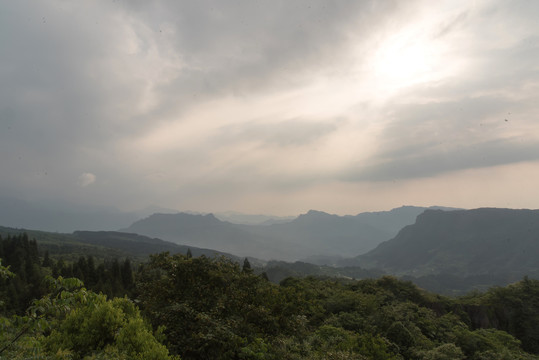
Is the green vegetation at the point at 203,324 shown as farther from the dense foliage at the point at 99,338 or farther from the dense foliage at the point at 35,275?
the dense foliage at the point at 35,275

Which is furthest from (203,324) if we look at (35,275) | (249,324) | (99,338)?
(35,275)

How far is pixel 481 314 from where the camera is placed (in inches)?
1519

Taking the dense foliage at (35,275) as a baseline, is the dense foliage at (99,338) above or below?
above

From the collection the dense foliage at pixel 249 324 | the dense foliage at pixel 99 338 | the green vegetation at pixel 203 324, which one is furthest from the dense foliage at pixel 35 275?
the dense foliage at pixel 99 338

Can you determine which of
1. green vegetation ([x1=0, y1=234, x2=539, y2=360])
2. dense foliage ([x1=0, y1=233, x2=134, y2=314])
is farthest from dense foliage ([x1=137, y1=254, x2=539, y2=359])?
dense foliage ([x1=0, y1=233, x2=134, y2=314])

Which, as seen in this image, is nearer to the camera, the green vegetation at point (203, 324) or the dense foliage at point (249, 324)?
the green vegetation at point (203, 324)

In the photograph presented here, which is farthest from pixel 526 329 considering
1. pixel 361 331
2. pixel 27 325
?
pixel 27 325

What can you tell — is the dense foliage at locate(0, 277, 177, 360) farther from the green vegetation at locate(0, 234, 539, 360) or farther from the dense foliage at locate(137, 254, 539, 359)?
the dense foliage at locate(137, 254, 539, 359)

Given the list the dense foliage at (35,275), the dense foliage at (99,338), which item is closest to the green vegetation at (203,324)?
the dense foliage at (99,338)

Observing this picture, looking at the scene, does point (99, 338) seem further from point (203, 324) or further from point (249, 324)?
point (249, 324)

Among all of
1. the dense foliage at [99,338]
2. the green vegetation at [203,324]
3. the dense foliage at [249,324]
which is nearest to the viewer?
the green vegetation at [203,324]

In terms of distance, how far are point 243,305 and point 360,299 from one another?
19022mm

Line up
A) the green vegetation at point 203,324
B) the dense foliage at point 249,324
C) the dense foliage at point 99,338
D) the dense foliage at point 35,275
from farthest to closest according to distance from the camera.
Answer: the dense foliage at point 35,275, the dense foliage at point 249,324, the dense foliage at point 99,338, the green vegetation at point 203,324

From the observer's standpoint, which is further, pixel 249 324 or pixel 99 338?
pixel 249 324
